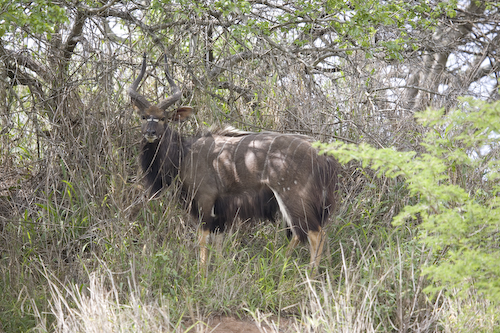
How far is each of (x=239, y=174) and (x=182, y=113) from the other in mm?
964

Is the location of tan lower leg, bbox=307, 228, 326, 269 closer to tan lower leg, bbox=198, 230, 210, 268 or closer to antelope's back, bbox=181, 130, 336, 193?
antelope's back, bbox=181, 130, 336, 193

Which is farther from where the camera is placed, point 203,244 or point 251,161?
point 251,161

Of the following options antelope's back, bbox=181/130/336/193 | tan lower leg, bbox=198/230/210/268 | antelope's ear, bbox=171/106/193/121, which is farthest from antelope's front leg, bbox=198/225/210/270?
antelope's ear, bbox=171/106/193/121

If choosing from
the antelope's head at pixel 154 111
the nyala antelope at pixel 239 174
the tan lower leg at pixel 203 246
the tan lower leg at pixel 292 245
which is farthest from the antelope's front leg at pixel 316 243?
the antelope's head at pixel 154 111

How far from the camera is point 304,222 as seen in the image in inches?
186

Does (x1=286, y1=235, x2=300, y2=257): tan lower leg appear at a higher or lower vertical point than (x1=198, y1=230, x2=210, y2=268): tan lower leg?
lower

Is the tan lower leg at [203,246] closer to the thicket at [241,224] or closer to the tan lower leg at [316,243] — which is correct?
the thicket at [241,224]

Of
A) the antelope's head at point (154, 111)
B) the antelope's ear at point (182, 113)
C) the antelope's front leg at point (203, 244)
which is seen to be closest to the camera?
the antelope's front leg at point (203, 244)

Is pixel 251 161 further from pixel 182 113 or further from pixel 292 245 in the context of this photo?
pixel 182 113

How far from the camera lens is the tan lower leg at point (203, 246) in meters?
4.37

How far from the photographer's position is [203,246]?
446cm

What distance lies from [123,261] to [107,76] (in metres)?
2.19

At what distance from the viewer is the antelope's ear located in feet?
17.6

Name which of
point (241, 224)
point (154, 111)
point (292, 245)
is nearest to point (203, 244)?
point (241, 224)
